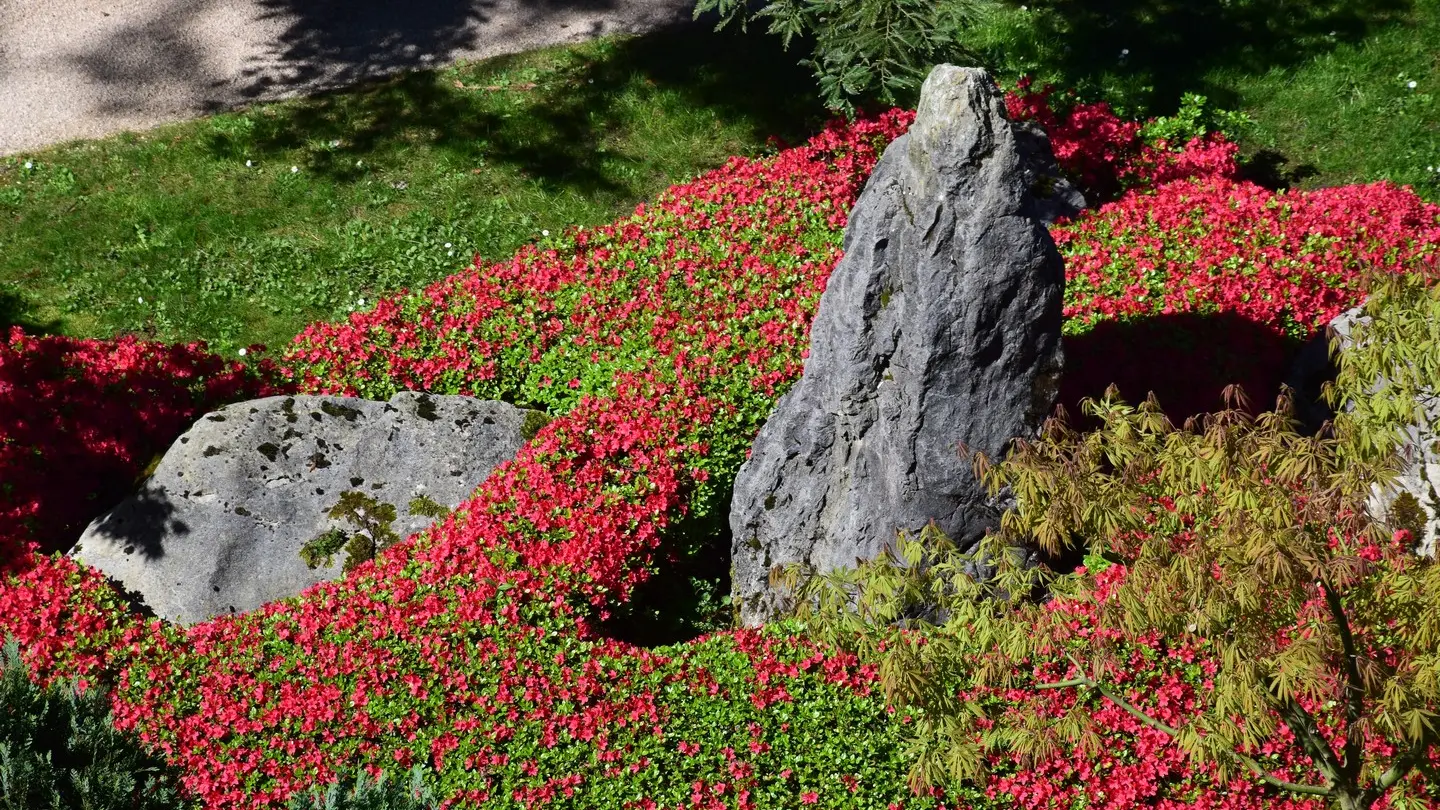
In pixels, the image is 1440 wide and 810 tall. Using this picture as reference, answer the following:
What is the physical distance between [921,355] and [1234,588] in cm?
212

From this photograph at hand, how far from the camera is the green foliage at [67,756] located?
5.54m

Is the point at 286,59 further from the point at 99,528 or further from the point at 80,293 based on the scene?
the point at 99,528

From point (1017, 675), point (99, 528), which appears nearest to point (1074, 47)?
point (1017, 675)

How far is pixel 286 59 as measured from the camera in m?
12.2

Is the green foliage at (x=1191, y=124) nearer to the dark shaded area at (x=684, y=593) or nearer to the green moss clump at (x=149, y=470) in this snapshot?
the dark shaded area at (x=684, y=593)

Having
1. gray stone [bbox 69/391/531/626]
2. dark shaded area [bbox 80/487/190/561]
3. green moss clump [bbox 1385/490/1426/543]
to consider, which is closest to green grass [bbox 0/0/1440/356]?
gray stone [bbox 69/391/531/626]

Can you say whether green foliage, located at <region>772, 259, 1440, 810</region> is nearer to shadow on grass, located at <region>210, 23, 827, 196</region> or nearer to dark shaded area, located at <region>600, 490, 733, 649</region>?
dark shaded area, located at <region>600, 490, 733, 649</region>

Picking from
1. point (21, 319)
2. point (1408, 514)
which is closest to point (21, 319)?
point (21, 319)

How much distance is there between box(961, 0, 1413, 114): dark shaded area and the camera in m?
11.8

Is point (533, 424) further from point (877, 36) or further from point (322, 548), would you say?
point (877, 36)

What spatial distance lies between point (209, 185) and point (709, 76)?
16.1 feet

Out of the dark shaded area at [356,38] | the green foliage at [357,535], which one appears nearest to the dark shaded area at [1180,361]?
the green foliage at [357,535]

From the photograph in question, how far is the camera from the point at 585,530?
737cm

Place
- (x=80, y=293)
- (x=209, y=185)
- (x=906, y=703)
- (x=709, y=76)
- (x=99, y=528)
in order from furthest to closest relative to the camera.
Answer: (x=709, y=76) → (x=209, y=185) → (x=80, y=293) → (x=99, y=528) → (x=906, y=703)
